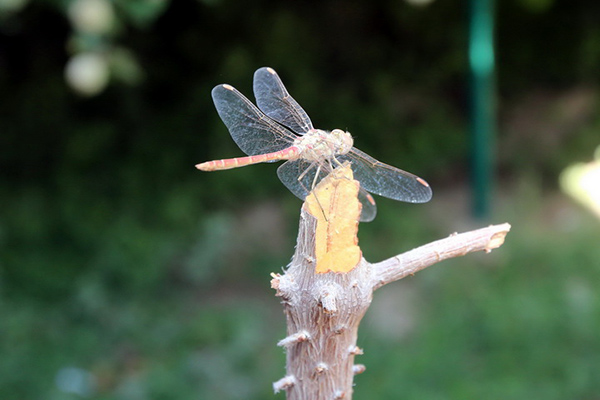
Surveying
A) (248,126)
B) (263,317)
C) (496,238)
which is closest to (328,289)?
(496,238)

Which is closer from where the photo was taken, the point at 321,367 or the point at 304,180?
the point at 321,367

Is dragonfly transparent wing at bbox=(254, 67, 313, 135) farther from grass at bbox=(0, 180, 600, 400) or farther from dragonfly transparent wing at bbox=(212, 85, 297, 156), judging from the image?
grass at bbox=(0, 180, 600, 400)

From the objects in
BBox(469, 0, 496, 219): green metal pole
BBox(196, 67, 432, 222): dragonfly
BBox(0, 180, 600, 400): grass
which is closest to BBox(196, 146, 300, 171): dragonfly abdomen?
BBox(196, 67, 432, 222): dragonfly

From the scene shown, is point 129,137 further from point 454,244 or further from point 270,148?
point 454,244

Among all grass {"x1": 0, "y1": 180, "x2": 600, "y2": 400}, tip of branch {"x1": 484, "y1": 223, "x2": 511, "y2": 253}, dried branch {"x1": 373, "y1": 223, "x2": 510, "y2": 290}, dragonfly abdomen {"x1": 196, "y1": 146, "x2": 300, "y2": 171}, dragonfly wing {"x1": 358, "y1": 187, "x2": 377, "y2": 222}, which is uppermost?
grass {"x1": 0, "y1": 180, "x2": 600, "y2": 400}

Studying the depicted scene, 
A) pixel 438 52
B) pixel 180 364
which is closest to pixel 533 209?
pixel 438 52

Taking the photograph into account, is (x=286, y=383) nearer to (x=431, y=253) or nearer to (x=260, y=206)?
(x=431, y=253)

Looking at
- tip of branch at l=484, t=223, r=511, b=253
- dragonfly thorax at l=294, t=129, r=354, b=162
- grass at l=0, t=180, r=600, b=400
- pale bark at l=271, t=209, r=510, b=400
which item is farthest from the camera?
grass at l=0, t=180, r=600, b=400
